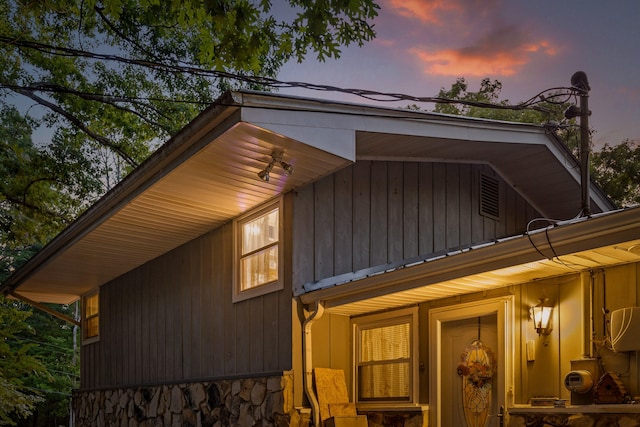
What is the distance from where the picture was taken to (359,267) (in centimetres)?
980

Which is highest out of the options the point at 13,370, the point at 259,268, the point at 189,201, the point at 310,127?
the point at 310,127

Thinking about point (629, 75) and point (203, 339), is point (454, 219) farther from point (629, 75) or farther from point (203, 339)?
point (629, 75)

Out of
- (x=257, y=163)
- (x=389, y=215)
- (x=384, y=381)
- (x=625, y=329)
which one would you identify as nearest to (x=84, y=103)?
(x=389, y=215)

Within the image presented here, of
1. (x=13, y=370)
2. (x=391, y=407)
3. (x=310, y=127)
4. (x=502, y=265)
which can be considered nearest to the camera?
(x=502, y=265)

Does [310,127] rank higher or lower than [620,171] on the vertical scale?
lower

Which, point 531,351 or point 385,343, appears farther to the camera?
point 385,343

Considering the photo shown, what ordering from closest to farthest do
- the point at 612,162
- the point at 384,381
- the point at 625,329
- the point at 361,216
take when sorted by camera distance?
the point at 625,329, the point at 384,381, the point at 361,216, the point at 612,162

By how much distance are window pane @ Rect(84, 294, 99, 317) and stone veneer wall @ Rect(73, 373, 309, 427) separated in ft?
6.13

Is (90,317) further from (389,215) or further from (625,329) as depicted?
(625,329)

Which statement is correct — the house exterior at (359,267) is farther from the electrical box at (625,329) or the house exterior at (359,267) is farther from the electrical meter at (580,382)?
the electrical box at (625,329)

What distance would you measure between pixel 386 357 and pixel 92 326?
7950 millimetres

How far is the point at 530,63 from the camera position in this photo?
19469mm

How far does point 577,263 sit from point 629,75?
12501 mm

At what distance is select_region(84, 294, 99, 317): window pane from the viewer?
15.4 metres
